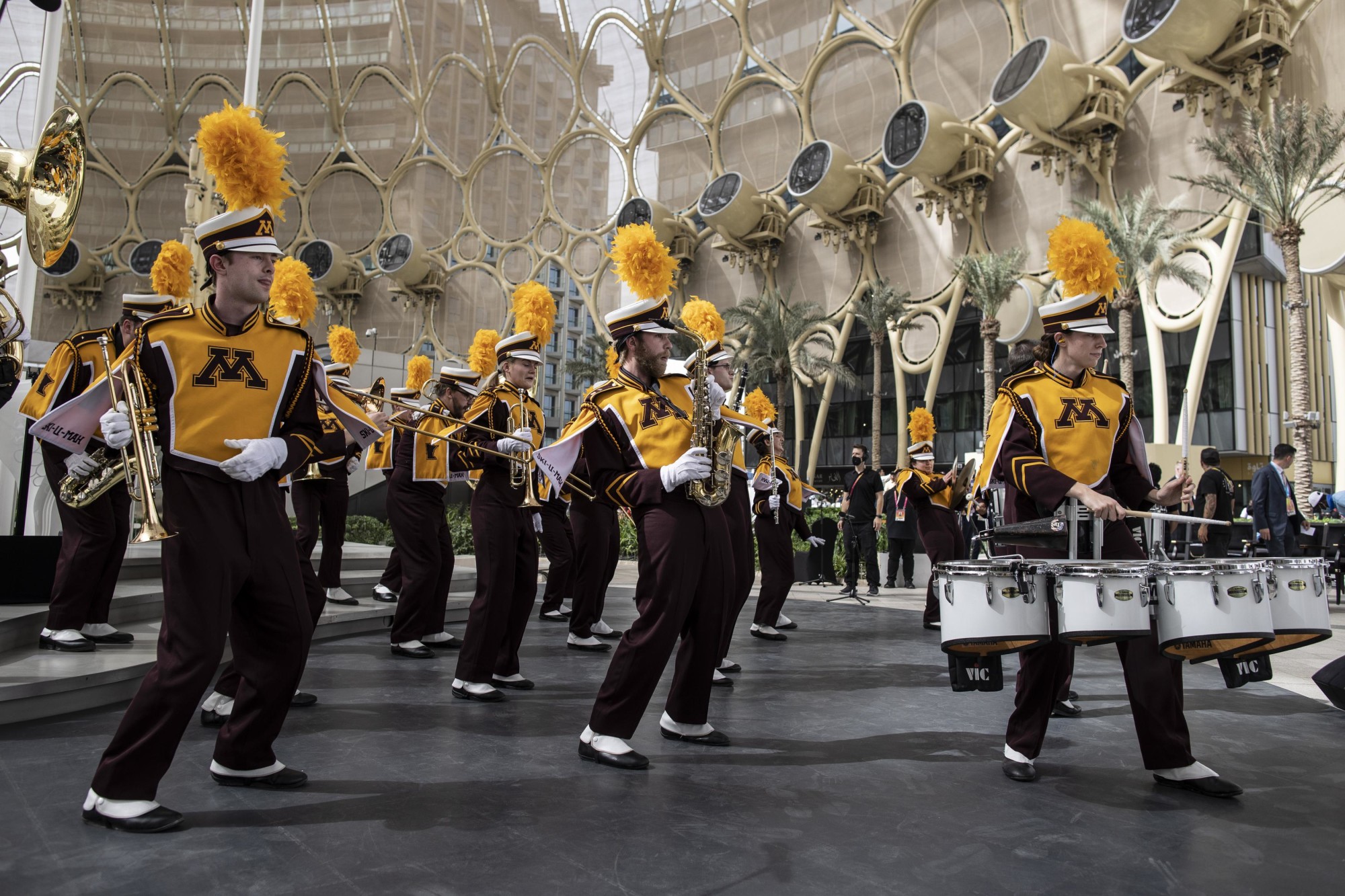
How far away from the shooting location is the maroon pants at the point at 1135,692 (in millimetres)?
3920

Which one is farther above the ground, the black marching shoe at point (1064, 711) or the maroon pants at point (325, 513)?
the maroon pants at point (325, 513)

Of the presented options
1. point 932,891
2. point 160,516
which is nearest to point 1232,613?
point 932,891

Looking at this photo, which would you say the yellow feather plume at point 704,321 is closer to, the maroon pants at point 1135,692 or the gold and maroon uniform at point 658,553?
the gold and maroon uniform at point 658,553

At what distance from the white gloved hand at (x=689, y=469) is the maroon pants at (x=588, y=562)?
383 cm

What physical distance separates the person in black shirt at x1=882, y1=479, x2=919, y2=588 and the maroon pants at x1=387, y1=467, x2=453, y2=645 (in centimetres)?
870

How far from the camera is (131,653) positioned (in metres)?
5.59

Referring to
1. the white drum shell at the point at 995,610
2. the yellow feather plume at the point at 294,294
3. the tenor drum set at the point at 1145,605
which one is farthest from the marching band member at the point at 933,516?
the yellow feather plume at the point at 294,294

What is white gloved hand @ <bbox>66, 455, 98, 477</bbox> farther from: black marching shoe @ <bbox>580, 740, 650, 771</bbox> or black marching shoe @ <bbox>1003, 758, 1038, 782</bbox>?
black marching shoe @ <bbox>1003, 758, 1038, 782</bbox>

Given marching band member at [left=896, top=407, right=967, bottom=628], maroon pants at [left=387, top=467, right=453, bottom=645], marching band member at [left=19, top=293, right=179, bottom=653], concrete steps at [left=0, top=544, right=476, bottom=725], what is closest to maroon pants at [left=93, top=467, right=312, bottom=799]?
concrete steps at [left=0, top=544, right=476, bottom=725]

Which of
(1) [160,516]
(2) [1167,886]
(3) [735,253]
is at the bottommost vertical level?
(2) [1167,886]

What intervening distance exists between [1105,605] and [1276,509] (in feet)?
32.0

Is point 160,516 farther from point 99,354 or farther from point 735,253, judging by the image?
point 735,253

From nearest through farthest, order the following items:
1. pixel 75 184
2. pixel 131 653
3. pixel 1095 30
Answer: pixel 131 653, pixel 75 184, pixel 1095 30

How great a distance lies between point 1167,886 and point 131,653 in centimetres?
547
